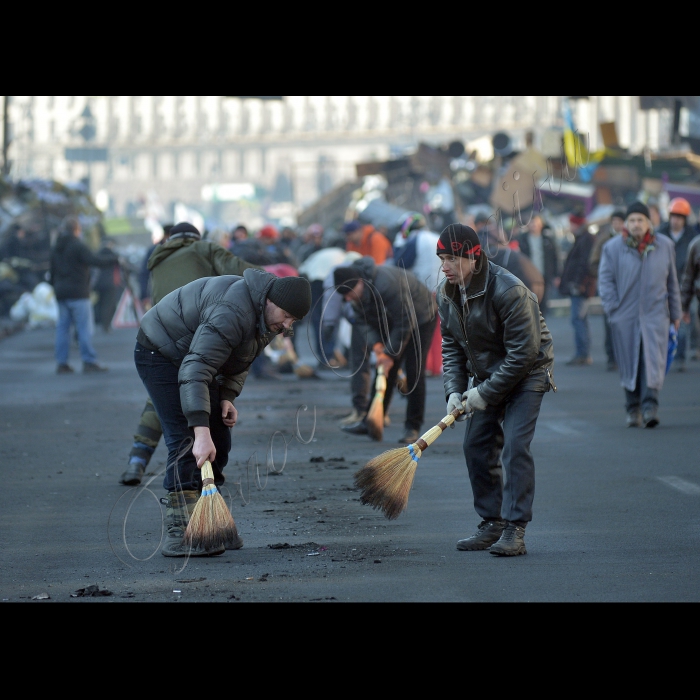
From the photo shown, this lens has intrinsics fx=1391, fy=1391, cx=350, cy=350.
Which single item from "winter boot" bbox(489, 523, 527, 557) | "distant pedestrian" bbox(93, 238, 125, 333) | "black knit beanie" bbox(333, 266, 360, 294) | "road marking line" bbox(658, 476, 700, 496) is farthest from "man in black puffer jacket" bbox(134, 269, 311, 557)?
"distant pedestrian" bbox(93, 238, 125, 333)

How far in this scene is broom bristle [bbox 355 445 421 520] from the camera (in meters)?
7.19

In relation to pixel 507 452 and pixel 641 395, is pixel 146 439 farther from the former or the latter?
pixel 641 395

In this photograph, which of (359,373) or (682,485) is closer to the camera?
(682,485)

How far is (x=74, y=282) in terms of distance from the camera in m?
18.6

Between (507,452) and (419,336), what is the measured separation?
4.52 metres

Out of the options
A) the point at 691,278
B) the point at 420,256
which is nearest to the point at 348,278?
the point at 691,278

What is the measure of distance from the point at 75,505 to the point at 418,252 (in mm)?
7154

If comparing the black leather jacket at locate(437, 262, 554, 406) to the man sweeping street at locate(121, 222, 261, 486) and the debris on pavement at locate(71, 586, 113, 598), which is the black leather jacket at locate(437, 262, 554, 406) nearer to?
the debris on pavement at locate(71, 586, 113, 598)

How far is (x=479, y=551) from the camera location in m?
7.06

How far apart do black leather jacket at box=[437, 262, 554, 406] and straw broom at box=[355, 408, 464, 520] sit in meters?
0.35

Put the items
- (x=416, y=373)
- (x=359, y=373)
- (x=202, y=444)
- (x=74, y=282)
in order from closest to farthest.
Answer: (x=202, y=444)
(x=416, y=373)
(x=359, y=373)
(x=74, y=282)

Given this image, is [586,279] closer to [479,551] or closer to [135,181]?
[479,551]

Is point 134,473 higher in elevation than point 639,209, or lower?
lower
